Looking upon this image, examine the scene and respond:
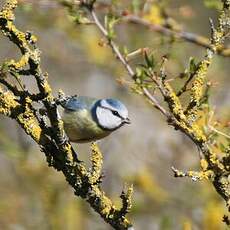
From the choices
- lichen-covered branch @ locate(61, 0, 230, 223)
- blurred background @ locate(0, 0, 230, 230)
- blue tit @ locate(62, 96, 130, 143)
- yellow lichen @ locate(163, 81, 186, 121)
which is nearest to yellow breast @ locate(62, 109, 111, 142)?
blue tit @ locate(62, 96, 130, 143)

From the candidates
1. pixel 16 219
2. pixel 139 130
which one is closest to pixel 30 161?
pixel 16 219

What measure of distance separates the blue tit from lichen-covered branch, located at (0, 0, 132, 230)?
130 centimetres

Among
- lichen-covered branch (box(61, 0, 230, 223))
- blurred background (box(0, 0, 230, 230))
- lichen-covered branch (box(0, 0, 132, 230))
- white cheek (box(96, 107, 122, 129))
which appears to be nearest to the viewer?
lichen-covered branch (box(0, 0, 132, 230))

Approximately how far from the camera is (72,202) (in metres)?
3.61

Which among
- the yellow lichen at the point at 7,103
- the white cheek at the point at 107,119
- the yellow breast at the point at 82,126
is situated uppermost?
the white cheek at the point at 107,119

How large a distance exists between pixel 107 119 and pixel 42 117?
1580 mm

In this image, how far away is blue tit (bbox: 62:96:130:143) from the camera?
2957mm

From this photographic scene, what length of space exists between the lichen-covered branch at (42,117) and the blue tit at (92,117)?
51.2 inches

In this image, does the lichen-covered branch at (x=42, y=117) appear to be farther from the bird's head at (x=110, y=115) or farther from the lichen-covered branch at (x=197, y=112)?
the bird's head at (x=110, y=115)

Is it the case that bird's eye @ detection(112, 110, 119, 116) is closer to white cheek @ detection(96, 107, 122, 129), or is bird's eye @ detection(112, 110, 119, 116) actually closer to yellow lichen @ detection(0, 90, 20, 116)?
white cheek @ detection(96, 107, 122, 129)

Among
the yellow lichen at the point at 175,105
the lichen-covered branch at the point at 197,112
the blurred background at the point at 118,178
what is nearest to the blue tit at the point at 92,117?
the blurred background at the point at 118,178

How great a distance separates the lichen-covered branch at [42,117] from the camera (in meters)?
1.40

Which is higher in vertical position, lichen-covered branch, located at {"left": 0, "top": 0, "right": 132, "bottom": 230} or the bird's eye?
the bird's eye

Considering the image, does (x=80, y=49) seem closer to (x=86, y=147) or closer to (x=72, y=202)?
(x=86, y=147)
